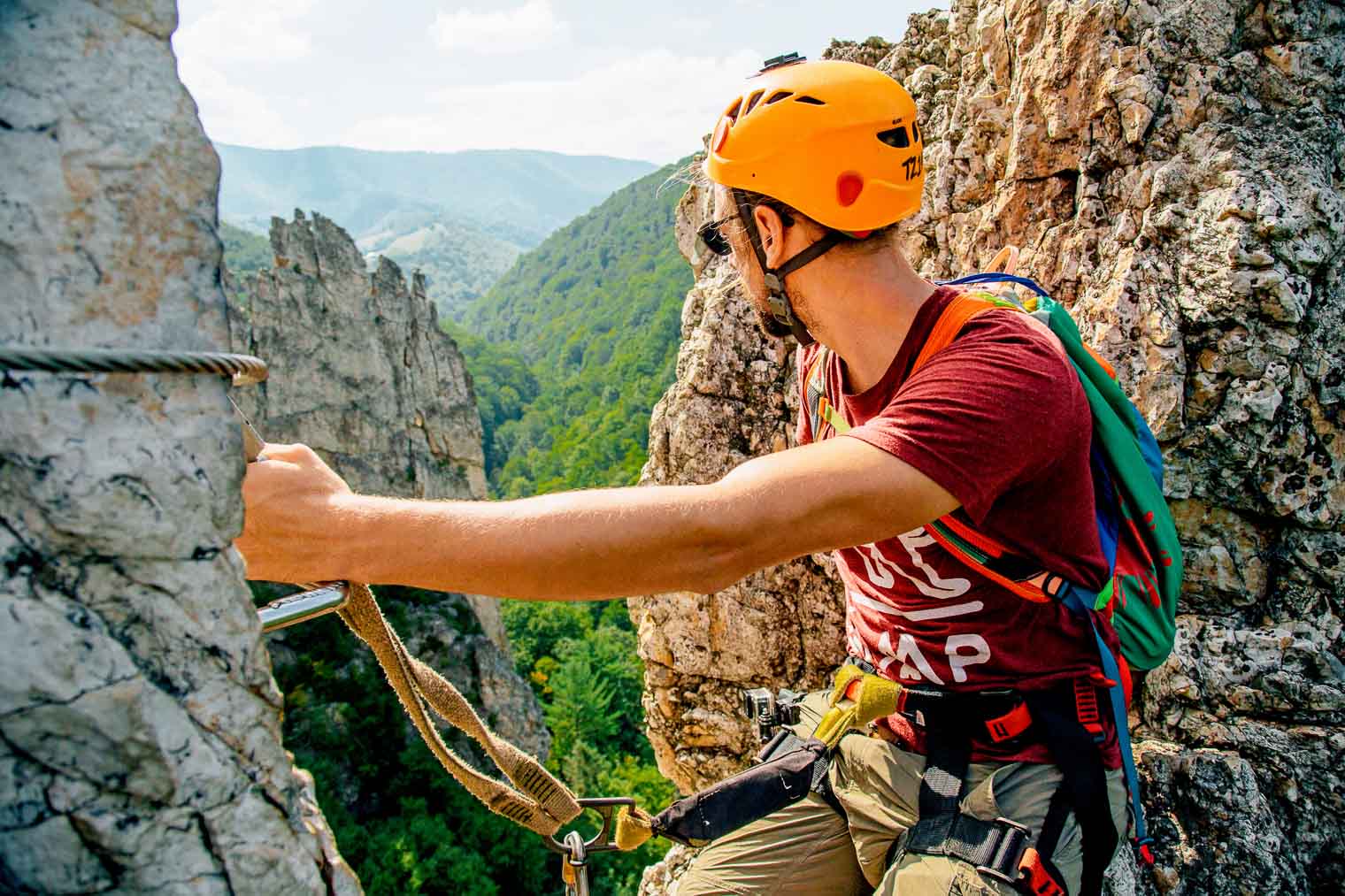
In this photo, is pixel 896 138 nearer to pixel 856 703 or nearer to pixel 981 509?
pixel 981 509

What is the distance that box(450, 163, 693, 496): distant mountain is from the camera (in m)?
69.9

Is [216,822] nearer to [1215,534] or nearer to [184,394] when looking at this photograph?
[184,394]

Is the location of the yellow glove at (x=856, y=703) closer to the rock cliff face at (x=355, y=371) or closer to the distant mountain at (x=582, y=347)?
the rock cliff face at (x=355, y=371)

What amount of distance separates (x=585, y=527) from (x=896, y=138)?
153cm

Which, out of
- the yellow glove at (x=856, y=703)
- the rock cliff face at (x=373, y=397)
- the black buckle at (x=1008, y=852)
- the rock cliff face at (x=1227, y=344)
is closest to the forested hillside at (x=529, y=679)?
the rock cliff face at (x=373, y=397)

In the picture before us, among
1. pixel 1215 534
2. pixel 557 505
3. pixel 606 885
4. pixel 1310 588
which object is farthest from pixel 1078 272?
pixel 606 885

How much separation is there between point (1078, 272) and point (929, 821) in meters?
2.50

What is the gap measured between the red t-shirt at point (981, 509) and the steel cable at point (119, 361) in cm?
112

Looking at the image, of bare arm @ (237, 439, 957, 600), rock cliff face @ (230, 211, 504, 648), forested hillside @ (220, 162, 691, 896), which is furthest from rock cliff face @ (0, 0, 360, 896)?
rock cliff face @ (230, 211, 504, 648)

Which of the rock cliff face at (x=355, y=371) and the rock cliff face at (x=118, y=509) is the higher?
the rock cliff face at (x=118, y=509)

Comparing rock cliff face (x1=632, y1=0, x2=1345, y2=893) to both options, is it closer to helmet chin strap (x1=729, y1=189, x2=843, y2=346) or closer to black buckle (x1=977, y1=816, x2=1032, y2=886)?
black buckle (x1=977, y1=816, x2=1032, y2=886)

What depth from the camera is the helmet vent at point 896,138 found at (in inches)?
87.9

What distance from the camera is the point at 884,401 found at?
2039mm

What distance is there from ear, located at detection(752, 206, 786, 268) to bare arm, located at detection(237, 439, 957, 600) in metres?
0.91
